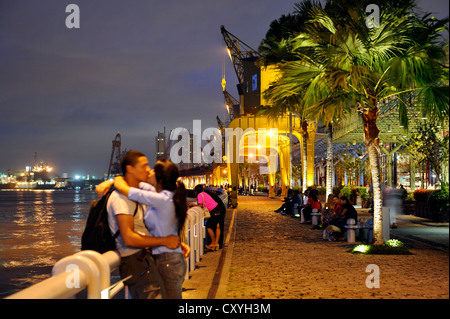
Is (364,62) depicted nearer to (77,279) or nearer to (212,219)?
(212,219)

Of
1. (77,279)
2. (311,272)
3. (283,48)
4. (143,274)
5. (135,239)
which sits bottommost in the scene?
(311,272)

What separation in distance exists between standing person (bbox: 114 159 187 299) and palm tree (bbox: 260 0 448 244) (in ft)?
24.4

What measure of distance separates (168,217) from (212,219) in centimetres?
860

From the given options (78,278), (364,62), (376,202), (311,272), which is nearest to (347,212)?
(376,202)

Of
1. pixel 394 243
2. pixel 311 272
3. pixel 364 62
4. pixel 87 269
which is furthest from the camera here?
pixel 364 62

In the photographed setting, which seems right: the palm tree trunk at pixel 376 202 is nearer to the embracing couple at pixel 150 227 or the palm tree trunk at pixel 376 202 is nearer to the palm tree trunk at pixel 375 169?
the palm tree trunk at pixel 375 169

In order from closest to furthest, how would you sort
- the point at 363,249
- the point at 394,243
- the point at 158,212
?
1. the point at 158,212
2. the point at 363,249
3. the point at 394,243

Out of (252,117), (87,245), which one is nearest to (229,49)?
(252,117)

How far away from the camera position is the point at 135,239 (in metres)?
3.87

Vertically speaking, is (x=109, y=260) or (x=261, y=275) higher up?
(x=109, y=260)

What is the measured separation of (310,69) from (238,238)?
5651 mm

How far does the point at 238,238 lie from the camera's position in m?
15.2
